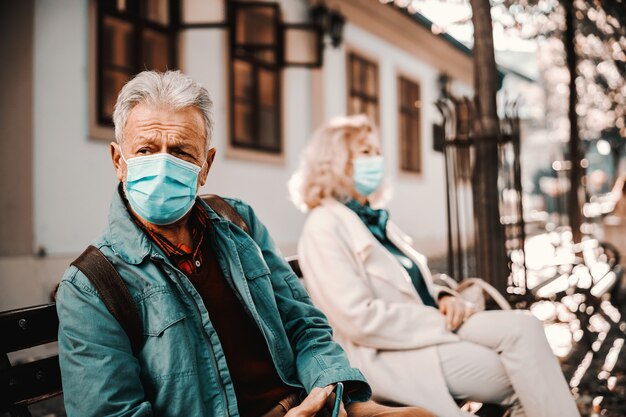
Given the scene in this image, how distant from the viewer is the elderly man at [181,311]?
1615 mm

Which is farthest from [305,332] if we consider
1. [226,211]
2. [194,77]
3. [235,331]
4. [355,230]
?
[194,77]

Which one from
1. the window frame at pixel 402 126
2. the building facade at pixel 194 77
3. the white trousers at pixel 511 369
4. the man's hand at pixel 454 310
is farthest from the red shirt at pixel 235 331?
the window frame at pixel 402 126

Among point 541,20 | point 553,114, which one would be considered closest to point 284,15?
point 541,20

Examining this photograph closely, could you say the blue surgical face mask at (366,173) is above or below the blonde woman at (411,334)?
above

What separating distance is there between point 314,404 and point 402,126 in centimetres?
1220

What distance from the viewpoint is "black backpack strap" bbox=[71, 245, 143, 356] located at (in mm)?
1660

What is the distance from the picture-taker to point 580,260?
6117mm

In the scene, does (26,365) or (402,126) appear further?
(402,126)

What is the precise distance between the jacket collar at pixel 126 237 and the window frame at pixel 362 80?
973 cm

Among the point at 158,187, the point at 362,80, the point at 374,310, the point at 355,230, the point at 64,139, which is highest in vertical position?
the point at 362,80

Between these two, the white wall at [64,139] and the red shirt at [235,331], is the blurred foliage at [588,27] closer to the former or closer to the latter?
the red shirt at [235,331]

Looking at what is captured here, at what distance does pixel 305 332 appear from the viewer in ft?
7.14

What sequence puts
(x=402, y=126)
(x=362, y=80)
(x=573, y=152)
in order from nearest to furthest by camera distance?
1. (x=573, y=152)
2. (x=362, y=80)
3. (x=402, y=126)

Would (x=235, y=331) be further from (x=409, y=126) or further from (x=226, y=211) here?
(x=409, y=126)
